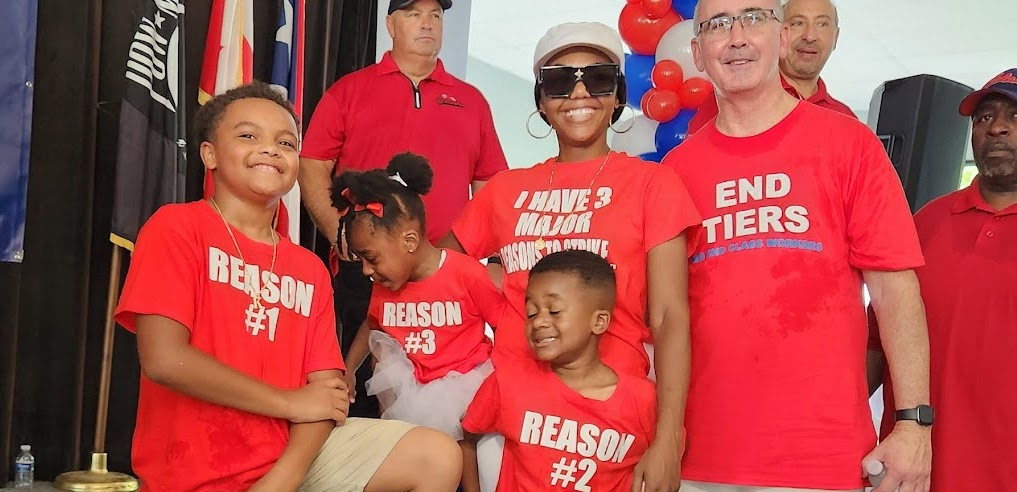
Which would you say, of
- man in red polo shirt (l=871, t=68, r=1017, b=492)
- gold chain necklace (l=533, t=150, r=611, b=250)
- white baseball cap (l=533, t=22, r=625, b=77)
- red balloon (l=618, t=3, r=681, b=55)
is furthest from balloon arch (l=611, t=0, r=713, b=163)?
gold chain necklace (l=533, t=150, r=611, b=250)

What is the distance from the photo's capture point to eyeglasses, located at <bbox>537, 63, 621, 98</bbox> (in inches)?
83.8

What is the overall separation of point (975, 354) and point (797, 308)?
0.71m

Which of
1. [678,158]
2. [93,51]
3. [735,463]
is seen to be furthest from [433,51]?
[735,463]

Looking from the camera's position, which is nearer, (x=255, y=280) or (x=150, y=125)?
(x=255, y=280)

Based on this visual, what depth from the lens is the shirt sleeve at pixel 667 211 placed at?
1.90m

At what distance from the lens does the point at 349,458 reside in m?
2.12

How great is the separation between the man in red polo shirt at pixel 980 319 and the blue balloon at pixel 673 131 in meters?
1.94

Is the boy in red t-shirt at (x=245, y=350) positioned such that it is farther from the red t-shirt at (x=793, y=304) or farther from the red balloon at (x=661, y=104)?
the red balloon at (x=661, y=104)

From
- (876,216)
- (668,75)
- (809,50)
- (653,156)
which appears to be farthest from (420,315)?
(653,156)

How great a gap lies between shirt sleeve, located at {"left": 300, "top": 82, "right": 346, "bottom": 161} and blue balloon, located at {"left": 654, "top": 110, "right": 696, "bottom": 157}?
5.37ft

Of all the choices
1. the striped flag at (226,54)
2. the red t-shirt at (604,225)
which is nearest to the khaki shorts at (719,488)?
the red t-shirt at (604,225)

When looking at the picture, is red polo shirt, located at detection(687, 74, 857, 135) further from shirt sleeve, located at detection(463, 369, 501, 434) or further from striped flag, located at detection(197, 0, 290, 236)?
striped flag, located at detection(197, 0, 290, 236)

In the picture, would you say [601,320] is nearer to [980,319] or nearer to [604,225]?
[604,225]

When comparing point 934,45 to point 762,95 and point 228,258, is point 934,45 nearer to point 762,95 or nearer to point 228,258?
point 762,95
